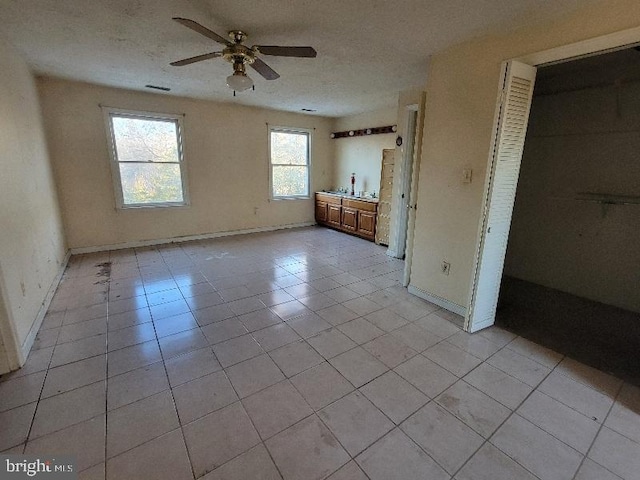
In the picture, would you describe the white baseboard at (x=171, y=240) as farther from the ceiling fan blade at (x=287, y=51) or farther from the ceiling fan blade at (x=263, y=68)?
the ceiling fan blade at (x=287, y=51)

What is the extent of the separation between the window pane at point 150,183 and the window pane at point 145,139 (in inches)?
4.8

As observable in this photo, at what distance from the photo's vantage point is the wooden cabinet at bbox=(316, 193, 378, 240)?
17.5ft

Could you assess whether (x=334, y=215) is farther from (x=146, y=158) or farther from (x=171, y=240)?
(x=146, y=158)

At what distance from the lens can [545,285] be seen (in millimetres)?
3566

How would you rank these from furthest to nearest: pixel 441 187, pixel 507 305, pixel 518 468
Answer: pixel 507 305, pixel 441 187, pixel 518 468

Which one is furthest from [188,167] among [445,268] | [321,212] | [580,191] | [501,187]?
[580,191]

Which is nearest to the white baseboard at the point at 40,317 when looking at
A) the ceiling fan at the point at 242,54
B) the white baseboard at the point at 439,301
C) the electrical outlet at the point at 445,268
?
the ceiling fan at the point at 242,54

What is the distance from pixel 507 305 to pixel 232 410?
2.88 m

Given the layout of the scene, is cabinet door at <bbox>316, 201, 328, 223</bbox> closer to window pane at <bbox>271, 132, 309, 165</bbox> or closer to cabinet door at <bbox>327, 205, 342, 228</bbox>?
cabinet door at <bbox>327, 205, 342, 228</bbox>

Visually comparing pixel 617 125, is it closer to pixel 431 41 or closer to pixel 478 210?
pixel 478 210

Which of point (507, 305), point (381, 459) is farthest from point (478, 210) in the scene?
point (381, 459)

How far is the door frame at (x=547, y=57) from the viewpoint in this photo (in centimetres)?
176

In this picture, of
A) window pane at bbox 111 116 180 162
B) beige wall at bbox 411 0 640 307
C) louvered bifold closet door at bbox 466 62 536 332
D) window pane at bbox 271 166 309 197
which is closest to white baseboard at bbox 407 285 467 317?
beige wall at bbox 411 0 640 307

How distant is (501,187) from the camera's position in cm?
235
